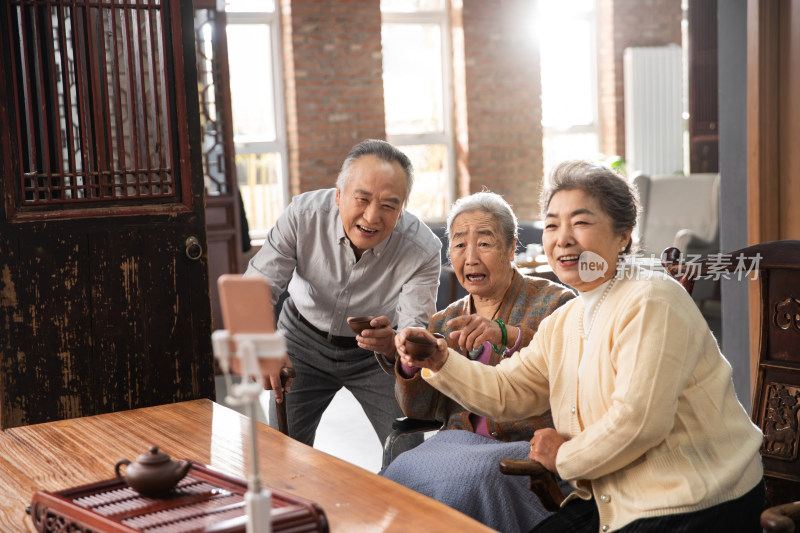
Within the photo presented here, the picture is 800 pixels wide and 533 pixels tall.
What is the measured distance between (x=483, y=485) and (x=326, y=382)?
99cm

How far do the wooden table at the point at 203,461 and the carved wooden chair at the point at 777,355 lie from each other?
90 centimetres

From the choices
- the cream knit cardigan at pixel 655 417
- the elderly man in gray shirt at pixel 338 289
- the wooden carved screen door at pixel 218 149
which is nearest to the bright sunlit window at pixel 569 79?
the wooden carved screen door at pixel 218 149

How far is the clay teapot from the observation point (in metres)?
1.39

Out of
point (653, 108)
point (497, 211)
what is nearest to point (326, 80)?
point (653, 108)

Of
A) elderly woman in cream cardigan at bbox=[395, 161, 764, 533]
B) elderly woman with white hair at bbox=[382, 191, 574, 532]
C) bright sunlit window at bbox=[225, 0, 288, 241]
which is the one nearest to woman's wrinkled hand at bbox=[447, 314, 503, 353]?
elderly woman with white hair at bbox=[382, 191, 574, 532]

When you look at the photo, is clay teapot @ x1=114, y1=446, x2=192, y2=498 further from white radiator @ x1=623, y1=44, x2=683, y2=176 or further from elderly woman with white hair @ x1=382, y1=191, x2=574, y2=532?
white radiator @ x1=623, y1=44, x2=683, y2=176

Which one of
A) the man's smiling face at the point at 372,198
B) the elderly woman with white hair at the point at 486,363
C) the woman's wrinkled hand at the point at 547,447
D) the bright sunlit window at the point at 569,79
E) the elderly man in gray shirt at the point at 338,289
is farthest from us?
the bright sunlit window at the point at 569,79

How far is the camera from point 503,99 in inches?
321

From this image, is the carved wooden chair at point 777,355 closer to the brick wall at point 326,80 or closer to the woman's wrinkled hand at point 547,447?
the woman's wrinkled hand at point 547,447

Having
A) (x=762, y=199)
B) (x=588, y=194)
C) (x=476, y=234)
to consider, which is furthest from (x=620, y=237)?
(x=762, y=199)

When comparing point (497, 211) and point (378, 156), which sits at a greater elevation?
point (378, 156)

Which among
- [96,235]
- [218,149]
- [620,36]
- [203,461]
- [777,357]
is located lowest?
[203,461]

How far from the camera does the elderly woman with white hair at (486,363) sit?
2074 mm

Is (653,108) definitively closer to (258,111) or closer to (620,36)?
(620,36)
